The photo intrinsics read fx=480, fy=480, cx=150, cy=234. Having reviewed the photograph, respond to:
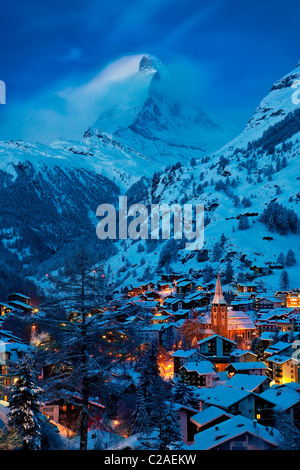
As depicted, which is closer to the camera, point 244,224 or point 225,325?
point 225,325

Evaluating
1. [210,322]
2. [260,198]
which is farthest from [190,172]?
[210,322]

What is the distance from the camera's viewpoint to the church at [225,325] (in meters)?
59.0

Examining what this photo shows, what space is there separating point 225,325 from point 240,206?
75061mm

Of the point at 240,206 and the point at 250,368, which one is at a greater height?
Result: the point at 240,206

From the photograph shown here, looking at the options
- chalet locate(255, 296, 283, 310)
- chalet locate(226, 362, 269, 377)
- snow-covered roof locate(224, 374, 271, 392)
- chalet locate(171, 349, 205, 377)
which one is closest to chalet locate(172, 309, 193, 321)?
chalet locate(255, 296, 283, 310)

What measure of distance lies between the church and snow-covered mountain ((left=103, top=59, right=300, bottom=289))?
3205 centimetres

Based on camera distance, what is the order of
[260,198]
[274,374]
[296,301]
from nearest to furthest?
[274,374], [296,301], [260,198]

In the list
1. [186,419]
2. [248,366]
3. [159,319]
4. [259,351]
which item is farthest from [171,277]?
[186,419]

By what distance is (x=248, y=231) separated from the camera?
11269 centimetres

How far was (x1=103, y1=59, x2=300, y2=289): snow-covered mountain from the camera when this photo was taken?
105 metres

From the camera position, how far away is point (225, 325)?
195 ft

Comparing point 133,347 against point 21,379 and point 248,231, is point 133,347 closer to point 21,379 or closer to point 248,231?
point 21,379

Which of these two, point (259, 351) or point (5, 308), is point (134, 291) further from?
point (259, 351)
